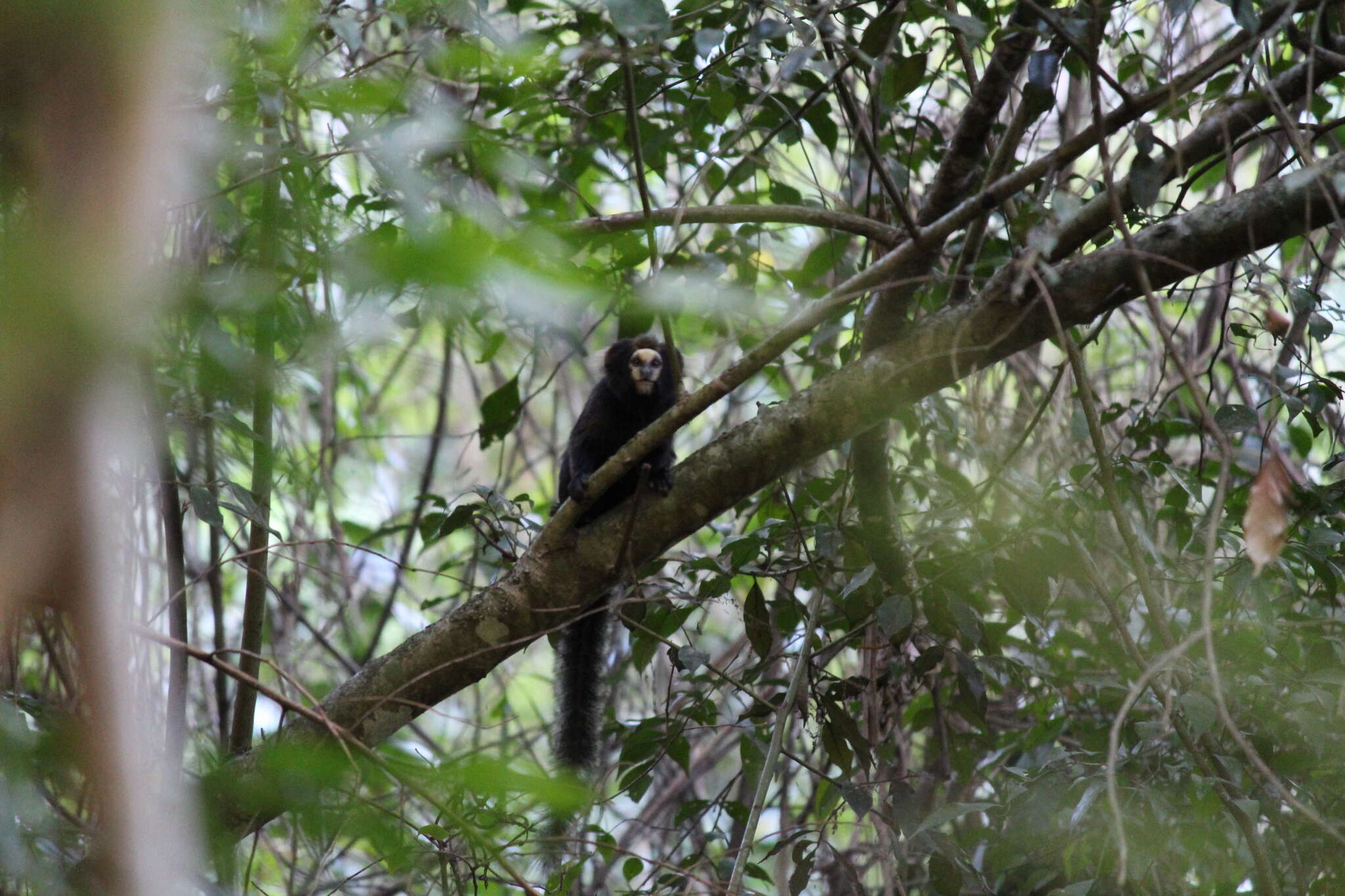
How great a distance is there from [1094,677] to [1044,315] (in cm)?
132

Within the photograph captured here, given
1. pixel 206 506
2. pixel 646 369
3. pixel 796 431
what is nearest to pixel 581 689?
pixel 646 369

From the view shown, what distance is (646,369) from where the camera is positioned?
147 inches

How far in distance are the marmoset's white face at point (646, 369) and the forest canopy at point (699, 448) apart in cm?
47

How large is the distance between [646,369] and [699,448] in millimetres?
825

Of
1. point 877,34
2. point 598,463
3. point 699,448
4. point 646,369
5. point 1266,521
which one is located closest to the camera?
point 1266,521

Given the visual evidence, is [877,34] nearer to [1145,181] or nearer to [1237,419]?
[1145,181]

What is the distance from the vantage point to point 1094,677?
9.91 ft

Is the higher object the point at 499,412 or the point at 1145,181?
the point at 499,412

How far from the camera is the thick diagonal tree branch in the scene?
204 centimetres

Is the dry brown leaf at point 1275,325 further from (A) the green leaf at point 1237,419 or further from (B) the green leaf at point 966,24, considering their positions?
(B) the green leaf at point 966,24

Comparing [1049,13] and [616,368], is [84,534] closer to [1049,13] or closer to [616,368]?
[1049,13]

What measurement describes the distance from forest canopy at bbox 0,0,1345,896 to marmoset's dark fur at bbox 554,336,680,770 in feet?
0.41

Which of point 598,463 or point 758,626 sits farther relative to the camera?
point 598,463

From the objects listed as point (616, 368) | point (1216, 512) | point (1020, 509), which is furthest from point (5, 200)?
point (616, 368)
